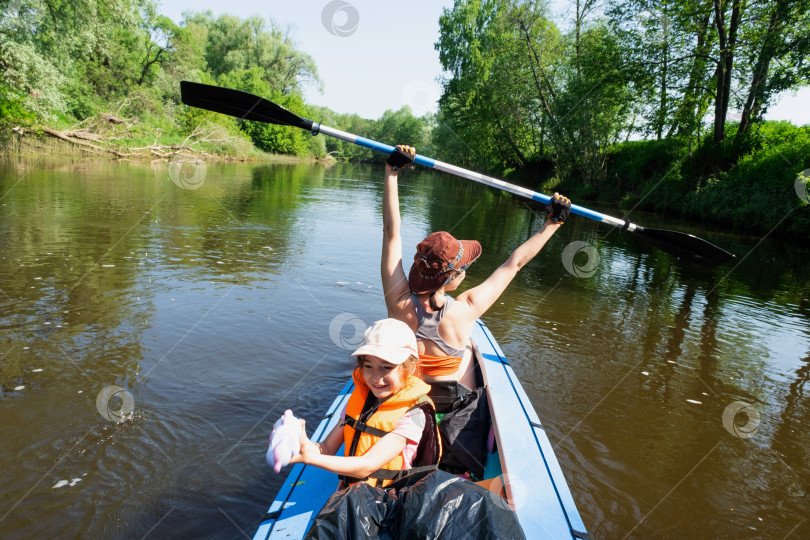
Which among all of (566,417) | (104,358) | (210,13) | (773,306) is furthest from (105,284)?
Result: (210,13)

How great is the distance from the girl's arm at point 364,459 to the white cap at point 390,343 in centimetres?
32

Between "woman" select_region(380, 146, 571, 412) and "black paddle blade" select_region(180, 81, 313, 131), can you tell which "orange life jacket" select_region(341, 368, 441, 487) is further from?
"black paddle blade" select_region(180, 81, 313, 131)

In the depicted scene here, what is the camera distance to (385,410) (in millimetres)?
1972

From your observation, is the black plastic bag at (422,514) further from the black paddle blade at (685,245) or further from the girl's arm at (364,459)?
the black paddle blade at (685,245)

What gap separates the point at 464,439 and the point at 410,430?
0.81 metres

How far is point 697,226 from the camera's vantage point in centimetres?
1625

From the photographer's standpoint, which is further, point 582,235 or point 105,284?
point 582,235

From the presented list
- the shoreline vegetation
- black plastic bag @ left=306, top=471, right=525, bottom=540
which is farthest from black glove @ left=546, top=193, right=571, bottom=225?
the shoreline vegetation

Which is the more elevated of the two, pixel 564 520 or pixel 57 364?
pixel 564 520

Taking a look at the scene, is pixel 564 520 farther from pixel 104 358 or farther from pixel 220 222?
pixel 220 222

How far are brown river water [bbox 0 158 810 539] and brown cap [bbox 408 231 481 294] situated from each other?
175 centimetres

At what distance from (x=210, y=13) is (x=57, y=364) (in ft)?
194

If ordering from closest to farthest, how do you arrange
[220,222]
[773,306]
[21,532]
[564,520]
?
1. [564,520]
2. [21,532]
3. [773,306]
4. [220,222]

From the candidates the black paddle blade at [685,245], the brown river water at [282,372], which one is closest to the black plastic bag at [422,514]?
the brown river water at [282,372]
